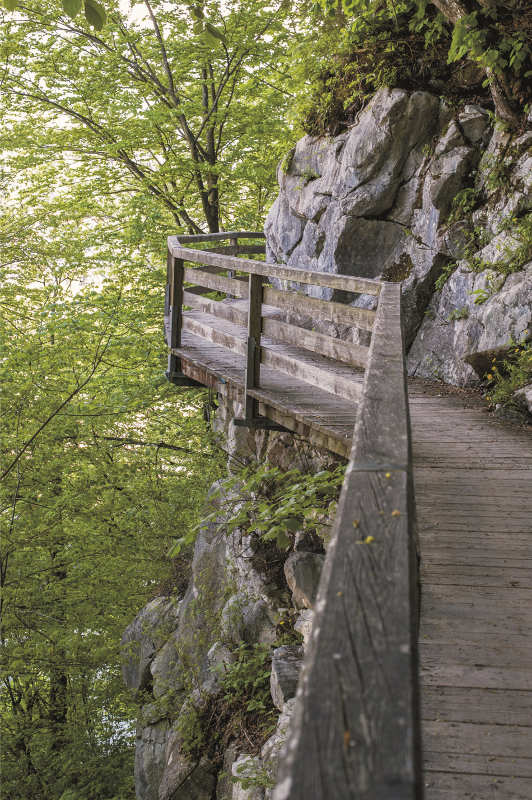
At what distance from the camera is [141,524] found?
9930mm

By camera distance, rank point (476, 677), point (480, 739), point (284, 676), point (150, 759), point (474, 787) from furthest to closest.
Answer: point (150, 759)
point (284, 676)
point (476, 677)
point (480, 739)
point (474, 787)

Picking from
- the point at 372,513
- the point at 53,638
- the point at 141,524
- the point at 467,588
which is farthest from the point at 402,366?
the point at 141,524

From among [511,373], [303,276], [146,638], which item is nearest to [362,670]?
[303,276]

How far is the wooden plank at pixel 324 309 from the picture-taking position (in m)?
4.18

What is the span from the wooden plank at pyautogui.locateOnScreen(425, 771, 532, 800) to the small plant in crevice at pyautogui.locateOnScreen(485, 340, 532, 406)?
13.7 ft

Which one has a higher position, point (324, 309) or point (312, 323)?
point (324, 309)

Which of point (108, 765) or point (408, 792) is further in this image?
point (108, 765)

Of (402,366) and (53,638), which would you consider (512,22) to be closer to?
(402,366)

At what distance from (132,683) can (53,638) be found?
166 cm

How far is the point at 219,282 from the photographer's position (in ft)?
20.4

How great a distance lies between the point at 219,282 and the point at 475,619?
4.50 metres

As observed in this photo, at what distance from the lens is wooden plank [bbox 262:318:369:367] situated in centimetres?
422

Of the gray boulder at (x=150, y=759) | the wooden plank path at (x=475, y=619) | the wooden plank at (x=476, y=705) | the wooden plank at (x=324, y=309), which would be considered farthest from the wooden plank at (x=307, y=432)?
the gray boulder at (x=150, y=759)

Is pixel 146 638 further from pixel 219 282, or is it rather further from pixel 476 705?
pixel 476 705
